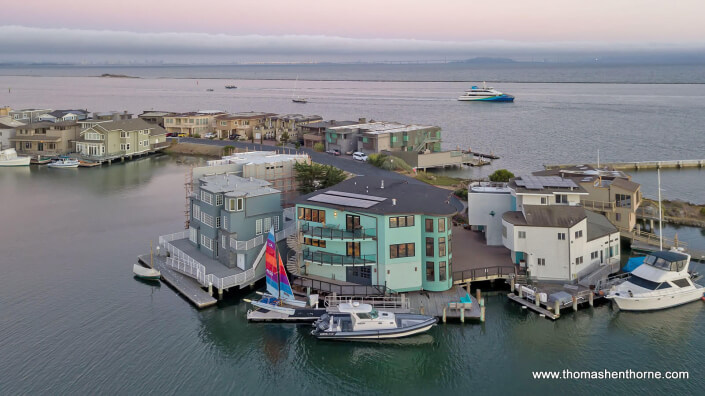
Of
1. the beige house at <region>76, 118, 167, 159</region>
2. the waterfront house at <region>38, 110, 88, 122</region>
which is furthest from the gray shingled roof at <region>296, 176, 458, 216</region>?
the waterfront house at <region>38, 110, 88, 122</region>

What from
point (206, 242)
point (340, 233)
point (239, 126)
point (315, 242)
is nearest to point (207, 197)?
point (206, 242)

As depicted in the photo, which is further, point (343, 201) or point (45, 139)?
point (45, 139)

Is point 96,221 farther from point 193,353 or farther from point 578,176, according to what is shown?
point 578,176

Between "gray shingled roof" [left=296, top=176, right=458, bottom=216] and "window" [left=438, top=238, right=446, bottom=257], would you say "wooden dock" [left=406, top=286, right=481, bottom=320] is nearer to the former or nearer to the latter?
"window" [left=438, top=238, right=446, bottom=257]

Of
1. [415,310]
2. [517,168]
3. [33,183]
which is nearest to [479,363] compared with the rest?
[415,310]

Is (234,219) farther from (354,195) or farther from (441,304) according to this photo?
(441,304)

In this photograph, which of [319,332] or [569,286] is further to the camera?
[569,286]
